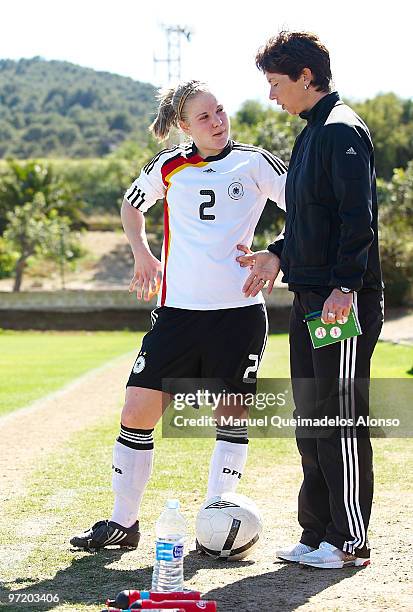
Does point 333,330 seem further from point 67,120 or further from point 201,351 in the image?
point 67,120

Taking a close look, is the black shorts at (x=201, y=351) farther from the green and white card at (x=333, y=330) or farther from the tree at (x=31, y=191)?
the tree at (x=31, y=191)

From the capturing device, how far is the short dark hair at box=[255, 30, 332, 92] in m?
4.78

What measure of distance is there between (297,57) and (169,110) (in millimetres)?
1062

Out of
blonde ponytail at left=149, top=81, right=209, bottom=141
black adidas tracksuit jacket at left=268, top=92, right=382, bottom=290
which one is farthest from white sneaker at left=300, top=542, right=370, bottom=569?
blonde ponytail at left=149, top=81, right=209, bottom=141

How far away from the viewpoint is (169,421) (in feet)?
41.7

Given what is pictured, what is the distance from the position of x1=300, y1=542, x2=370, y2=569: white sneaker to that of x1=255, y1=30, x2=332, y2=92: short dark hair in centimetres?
221

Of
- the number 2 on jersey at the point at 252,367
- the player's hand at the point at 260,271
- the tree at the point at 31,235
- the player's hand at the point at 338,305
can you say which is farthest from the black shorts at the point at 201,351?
the tree at the point at 31,235

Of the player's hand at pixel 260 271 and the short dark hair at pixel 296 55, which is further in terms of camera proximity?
the player's hand at pixel 260 271

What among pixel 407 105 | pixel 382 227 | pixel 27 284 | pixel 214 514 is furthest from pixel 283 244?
pixel 407 105

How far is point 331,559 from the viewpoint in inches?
188

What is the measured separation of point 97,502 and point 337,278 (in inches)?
108

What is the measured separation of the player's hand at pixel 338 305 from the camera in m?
4.62

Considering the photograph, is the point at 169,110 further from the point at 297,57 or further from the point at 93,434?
the point at 93,434

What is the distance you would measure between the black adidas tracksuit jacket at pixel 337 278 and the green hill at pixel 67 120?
14726 cm
